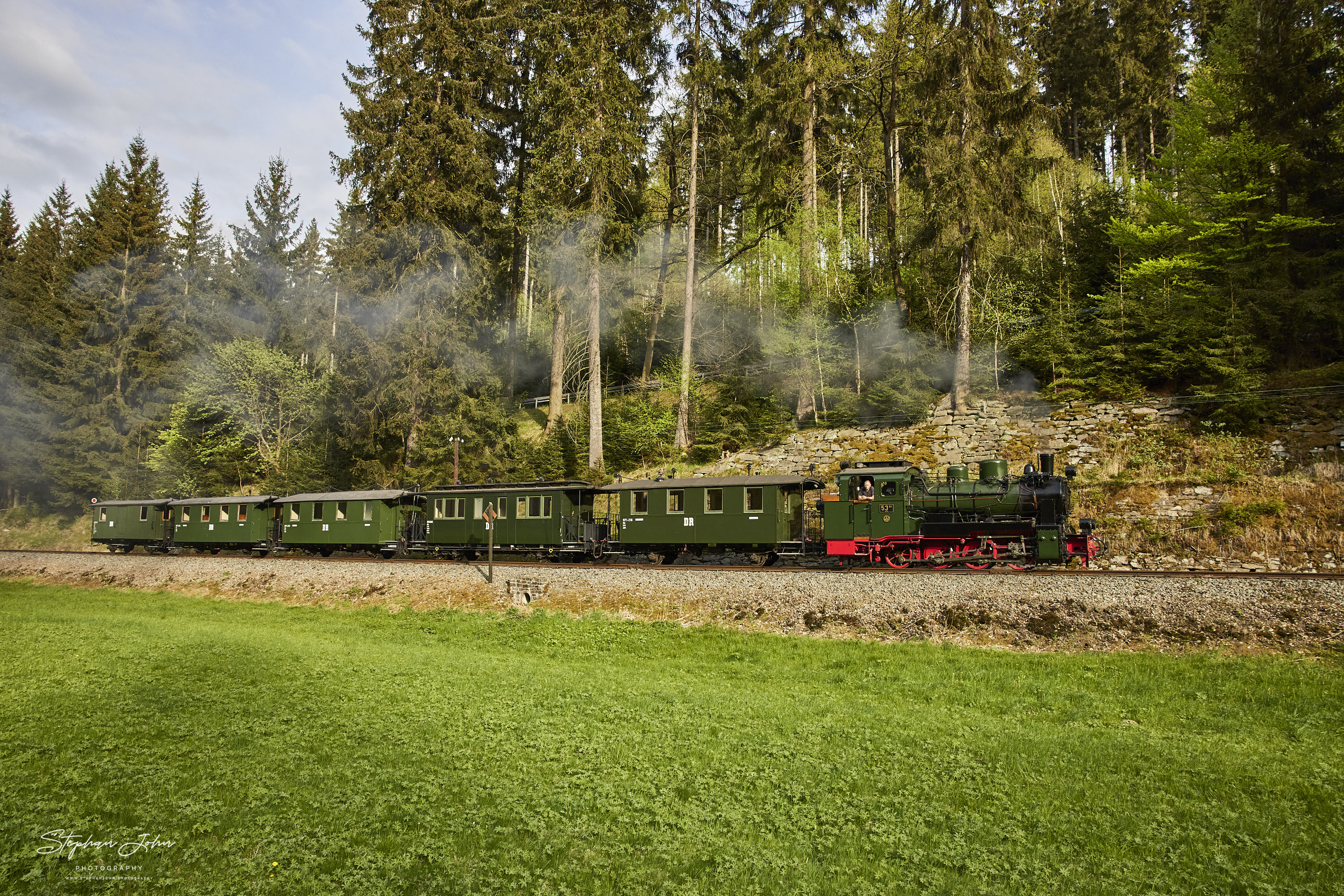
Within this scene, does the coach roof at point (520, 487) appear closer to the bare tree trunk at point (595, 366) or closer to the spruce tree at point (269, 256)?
the bare tree trunk at point (595, 366)

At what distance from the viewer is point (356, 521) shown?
25641 mm

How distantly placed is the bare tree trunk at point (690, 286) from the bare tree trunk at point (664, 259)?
4087mm

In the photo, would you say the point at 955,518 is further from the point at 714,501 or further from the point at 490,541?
the point at 490,541

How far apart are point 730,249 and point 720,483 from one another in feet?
77.4

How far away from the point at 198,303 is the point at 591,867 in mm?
60164

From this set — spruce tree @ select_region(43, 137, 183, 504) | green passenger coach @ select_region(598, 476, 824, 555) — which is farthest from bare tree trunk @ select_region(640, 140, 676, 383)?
spruce tree @ select_region(43, 137, 183, 504)

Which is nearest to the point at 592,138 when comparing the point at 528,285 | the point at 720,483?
the point at 528,285

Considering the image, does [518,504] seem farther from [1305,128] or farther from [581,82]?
[1305,128]

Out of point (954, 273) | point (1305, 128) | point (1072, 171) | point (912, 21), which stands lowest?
point (954, 273)

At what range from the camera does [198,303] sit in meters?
51.9

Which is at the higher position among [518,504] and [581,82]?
[581,82]

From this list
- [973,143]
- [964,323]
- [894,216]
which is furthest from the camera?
[894,216]

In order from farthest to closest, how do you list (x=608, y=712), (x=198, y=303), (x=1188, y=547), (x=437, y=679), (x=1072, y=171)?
1. (x=198, y=303)
2. (x=1072, y=171)
3. (x=1188, y=547)
4. (x=437, y=679)
5. (x=608, y=712)

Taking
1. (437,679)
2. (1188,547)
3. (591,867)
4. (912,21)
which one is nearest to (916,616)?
(437,679)
